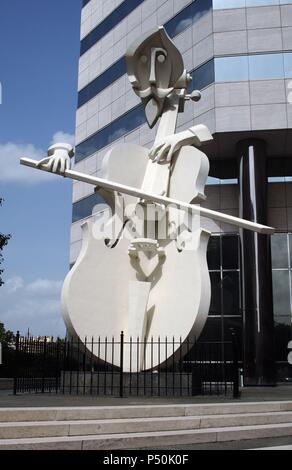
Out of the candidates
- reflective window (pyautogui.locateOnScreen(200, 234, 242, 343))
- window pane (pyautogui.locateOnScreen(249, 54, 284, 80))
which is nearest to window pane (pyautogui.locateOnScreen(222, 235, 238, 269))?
reflective window (pyautogui.locateOnScreen(200, 234, 242, 343))

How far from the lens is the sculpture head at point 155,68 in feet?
43.7

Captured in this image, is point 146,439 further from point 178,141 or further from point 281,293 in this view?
point 281,293

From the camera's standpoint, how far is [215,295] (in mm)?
24609

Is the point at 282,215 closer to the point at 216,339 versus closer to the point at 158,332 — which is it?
the point at 216,339

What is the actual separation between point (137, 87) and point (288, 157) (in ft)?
46.0

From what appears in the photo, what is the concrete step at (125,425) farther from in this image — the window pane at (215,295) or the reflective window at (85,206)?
the reflective window at (85,206)

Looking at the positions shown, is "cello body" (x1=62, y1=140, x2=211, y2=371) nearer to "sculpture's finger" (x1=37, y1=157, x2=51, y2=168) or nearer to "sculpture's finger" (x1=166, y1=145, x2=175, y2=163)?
"sculpture's finger" (x1=166, y1=145, x2=175, y2=163)

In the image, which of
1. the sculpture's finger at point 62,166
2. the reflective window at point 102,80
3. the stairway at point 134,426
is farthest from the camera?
the reflective window at point 102,80

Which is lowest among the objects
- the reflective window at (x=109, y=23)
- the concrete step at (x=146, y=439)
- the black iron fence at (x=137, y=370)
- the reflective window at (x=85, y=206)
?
the concrete step at (x=146, y=439)

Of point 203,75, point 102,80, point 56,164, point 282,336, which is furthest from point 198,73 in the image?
point 56,164

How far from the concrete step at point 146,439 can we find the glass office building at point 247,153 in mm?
14579

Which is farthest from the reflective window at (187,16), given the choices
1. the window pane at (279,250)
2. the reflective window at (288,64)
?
the window pane at (279,250)

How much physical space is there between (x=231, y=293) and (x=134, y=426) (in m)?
17.8

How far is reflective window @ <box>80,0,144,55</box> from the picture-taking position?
31.5 m
